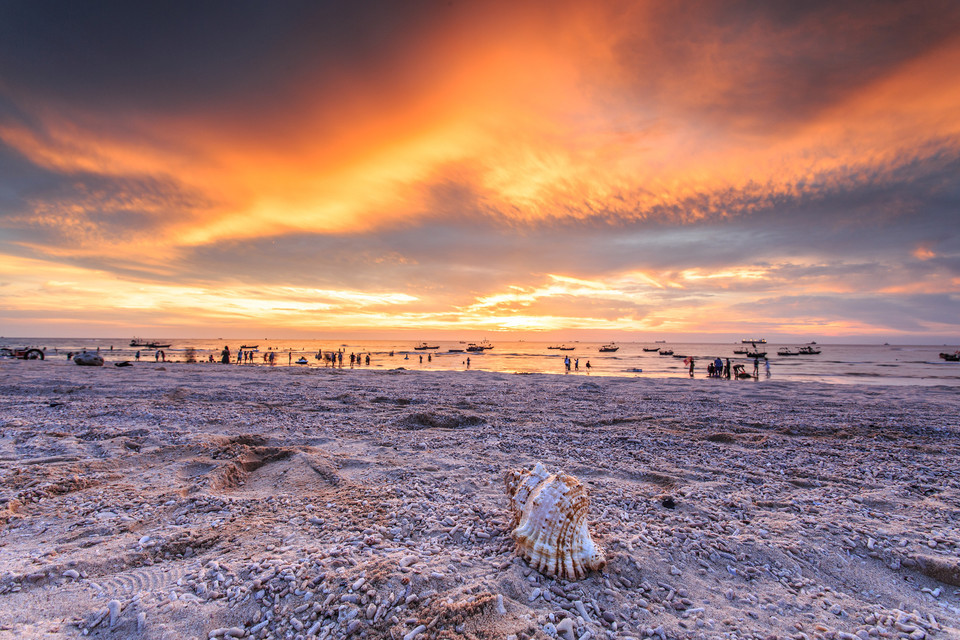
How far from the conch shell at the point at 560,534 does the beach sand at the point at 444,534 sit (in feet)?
0.39

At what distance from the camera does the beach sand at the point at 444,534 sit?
2986 millimetres

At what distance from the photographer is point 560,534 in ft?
11.4

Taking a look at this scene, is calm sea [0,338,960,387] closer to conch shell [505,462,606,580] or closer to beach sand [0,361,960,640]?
beach sand [0,361,960,640]

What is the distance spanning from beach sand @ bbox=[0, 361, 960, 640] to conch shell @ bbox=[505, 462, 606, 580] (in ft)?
0.39

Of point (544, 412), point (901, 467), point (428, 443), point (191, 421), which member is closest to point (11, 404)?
point (191, 421)

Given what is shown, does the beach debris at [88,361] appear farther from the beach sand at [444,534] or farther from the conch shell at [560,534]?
the conch shell at [560,534]

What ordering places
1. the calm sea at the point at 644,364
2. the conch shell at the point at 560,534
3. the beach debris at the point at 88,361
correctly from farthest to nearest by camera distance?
the calm sea at the point at 644,364 → the beach debris at the point at 88,361 → the conch shell at the point at 560,534

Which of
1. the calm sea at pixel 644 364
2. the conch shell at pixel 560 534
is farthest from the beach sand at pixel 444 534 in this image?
the calm sea at pixel 644 364

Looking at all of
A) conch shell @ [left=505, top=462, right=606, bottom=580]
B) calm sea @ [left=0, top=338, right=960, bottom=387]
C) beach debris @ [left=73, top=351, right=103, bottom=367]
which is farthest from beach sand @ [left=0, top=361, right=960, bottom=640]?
calm sea @ [left=0, top=338, right=960, bottom=387]

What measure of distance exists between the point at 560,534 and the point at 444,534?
1.43 metres

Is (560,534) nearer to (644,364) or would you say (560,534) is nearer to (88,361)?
(88,361)

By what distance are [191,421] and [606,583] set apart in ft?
34.9

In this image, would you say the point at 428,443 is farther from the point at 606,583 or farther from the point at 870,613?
the point at 870,613

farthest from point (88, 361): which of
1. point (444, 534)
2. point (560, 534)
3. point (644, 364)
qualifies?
point (644, 364)
